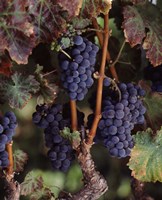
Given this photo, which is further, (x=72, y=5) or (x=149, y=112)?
(x=149, y=112)

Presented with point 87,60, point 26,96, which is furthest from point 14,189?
point 87,60

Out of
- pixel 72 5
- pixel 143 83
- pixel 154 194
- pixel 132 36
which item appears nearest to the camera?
pixel 72 5

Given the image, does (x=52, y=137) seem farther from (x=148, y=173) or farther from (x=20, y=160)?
(x=148, y=173)

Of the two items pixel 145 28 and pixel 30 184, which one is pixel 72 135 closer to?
pixel 30 184

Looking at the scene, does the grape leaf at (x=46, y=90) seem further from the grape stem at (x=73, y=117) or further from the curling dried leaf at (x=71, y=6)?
the curling dried leaf at (x=71, y=6)

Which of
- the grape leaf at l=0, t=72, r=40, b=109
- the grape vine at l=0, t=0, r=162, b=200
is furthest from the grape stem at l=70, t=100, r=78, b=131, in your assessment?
the grape leaf at l=0, t=72, r=40, b=109

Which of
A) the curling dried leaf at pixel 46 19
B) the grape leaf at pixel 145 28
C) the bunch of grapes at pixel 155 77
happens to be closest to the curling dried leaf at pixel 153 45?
the grape leaf at pixel 145 28

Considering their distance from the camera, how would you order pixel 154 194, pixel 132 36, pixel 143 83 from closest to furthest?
pixel 132 36, pixel 143 83, pixel 154 194
